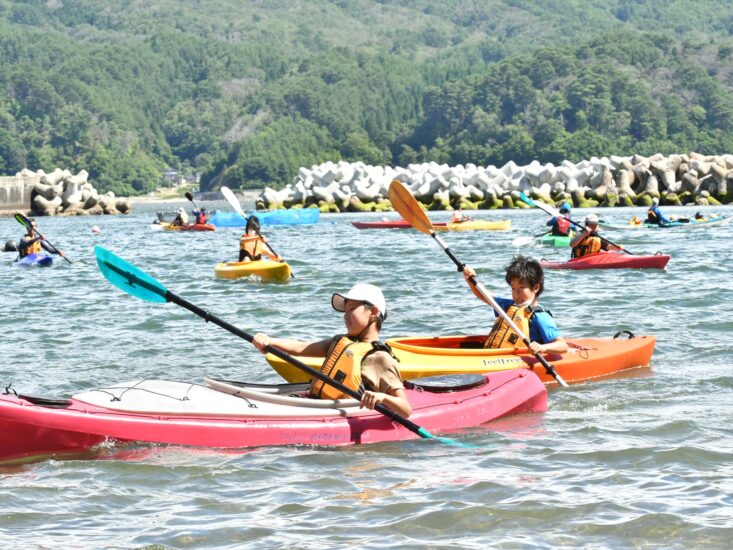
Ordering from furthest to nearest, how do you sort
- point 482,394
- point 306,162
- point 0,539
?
1. point 306,162
2. point 482,394
3. point 0,539

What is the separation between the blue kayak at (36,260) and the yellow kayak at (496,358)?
46.0ft

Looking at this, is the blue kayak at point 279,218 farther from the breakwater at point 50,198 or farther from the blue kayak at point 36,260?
the breakwater at point 50,198

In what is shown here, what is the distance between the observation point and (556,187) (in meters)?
53.5

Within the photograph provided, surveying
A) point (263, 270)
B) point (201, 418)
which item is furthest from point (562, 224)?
point (201, 418)

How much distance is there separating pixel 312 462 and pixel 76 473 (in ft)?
4.13

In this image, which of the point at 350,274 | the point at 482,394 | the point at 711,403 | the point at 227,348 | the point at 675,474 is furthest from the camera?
the point at 350,274

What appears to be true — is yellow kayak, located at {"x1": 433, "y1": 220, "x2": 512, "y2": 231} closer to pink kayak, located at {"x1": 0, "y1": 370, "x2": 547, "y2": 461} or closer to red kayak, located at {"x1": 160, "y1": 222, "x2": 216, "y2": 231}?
red kayak, located at {"x1": 160, "y1": 222, "x2": 216, "y2": 231}

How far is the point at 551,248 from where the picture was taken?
79.0ft

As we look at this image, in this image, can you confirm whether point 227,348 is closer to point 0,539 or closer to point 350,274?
point 0,539

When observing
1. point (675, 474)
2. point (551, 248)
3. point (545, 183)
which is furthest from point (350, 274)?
point (545, 183)

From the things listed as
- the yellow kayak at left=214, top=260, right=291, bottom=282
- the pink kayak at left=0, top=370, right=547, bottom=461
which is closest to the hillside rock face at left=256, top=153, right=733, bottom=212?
the yellow kayak at left=214, top=260, right=291, bottom=282

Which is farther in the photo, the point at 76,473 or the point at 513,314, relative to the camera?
the point at 513,314

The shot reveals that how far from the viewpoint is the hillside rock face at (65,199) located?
212 ft

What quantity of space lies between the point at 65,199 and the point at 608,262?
170 feet
